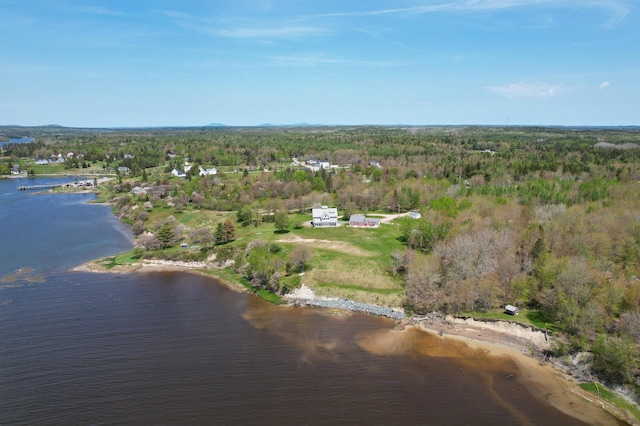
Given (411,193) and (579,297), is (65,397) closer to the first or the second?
(579,297)

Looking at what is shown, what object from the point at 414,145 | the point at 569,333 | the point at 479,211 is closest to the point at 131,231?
the point at 479,211

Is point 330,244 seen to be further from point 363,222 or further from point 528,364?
point 528,364

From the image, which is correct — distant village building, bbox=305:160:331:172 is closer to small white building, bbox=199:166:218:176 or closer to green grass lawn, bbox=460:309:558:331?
small white building, bbox=199:166:218:176

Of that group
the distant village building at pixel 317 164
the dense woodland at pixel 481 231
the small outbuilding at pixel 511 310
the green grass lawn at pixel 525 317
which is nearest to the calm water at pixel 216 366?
the green grass lawn at pixel 525 317

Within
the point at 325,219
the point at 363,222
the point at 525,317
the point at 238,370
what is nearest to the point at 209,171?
the point at 325,219

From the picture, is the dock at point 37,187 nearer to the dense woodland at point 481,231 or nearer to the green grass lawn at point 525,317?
the dense woodland at point 481,231

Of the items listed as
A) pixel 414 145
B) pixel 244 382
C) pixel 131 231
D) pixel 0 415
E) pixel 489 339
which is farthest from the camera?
pixel 414 145
